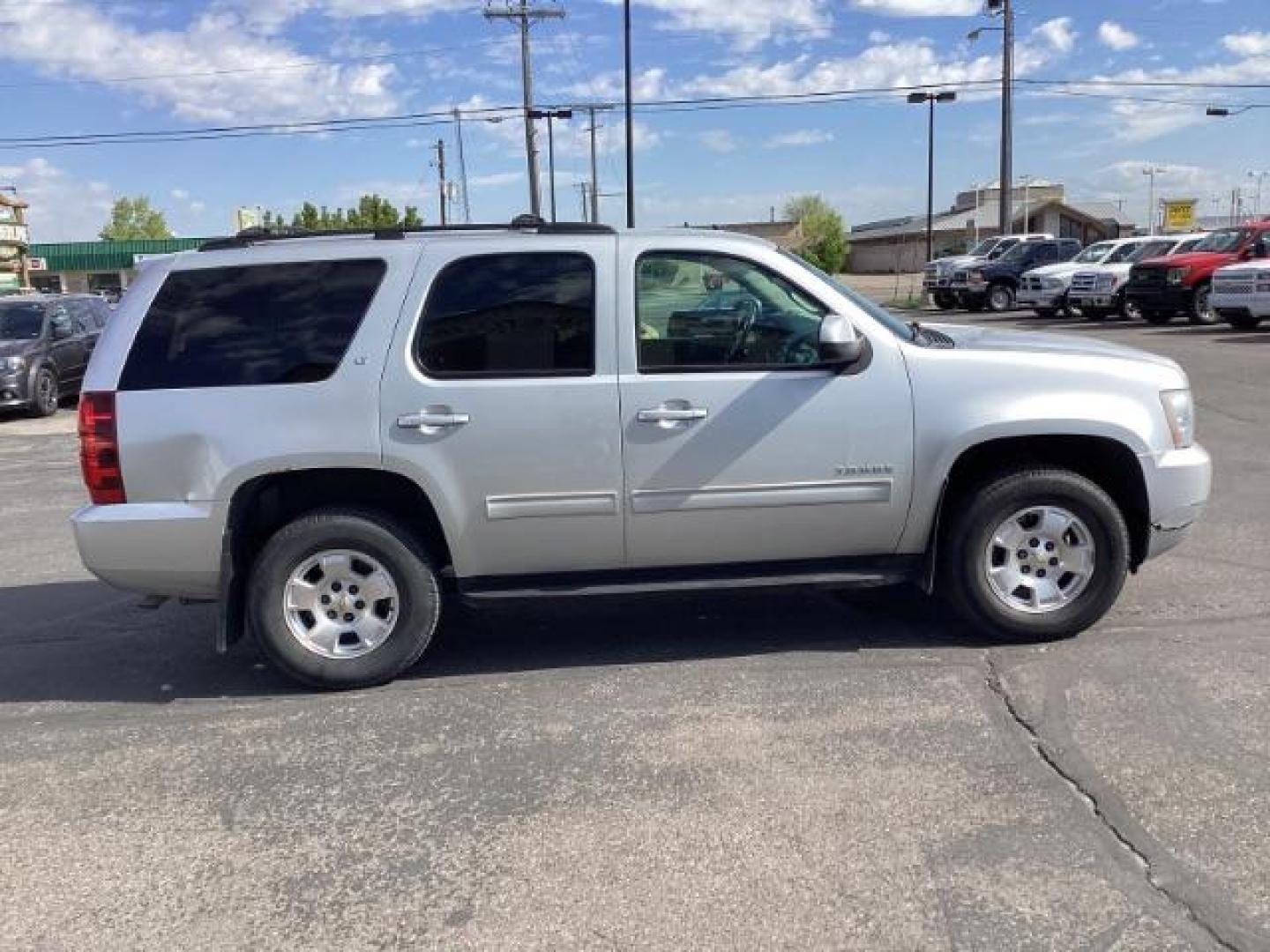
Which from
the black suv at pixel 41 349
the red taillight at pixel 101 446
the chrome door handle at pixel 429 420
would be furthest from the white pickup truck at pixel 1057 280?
the red taillight at pixel 101 446

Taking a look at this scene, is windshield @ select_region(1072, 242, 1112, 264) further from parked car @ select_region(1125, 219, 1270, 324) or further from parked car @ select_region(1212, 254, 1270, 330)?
parked car @ select_region(1212, 254, 1270, 330)

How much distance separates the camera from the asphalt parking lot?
3.13 meters

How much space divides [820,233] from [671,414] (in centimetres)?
10612

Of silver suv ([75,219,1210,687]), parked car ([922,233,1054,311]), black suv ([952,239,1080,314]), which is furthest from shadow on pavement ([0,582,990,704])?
parked car ([922,233,1054,311])

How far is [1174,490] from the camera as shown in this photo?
505 cm

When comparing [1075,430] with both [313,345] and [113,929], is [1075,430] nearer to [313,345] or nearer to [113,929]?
[313,345]

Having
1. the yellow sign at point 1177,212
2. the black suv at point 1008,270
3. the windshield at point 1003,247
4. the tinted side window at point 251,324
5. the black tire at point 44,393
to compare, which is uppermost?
the yellow sign at point 1177,212

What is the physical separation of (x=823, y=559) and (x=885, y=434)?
63 centimetres

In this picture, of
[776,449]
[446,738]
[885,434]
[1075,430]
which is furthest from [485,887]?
[1075,430]

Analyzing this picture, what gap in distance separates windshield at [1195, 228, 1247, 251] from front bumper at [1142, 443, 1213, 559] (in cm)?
2069

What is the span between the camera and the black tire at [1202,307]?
23.0 meters

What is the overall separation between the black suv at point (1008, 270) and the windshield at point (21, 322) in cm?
2331

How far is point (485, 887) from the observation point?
3.31 meters

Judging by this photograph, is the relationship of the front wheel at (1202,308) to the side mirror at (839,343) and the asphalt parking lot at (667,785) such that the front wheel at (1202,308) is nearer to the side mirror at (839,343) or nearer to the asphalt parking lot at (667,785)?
the asphalt parking lot at (667,785)
